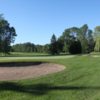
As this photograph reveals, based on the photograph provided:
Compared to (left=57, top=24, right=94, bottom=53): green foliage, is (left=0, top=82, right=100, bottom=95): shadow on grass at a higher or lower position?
lower

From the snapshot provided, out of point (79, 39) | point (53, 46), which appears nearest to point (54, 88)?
point (53, 46)

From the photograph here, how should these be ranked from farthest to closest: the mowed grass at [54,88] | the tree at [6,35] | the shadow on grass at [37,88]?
1. the tree at [6,35]
2. the shadow on grass at [37,88]
3. the mowed grass at [54,88]

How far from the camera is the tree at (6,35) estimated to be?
86688 mm

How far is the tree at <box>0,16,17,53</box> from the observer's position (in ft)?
284

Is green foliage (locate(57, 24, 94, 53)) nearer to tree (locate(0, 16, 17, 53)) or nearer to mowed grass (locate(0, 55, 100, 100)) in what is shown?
tree (locate(0, 16, 17, 53))

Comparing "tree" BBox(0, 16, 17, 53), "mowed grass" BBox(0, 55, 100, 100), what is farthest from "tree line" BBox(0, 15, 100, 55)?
"mowed grass" BBox(0, 55, 100, 100)

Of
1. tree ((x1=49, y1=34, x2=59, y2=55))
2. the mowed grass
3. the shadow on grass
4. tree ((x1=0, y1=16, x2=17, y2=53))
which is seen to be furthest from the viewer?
tree ((x1=49, y1=34, x2=59, y2=55))

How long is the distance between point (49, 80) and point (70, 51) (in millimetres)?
83377

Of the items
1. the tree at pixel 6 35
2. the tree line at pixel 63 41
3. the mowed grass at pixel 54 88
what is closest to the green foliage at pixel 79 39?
the tree line at pixel 63 41

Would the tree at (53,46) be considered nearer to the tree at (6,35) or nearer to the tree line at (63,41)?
the tree line at (63,41)

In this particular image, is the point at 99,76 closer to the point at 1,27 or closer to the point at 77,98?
the point at 77,98

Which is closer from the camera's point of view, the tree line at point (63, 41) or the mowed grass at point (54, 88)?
the mowed grass at point (54, 88)

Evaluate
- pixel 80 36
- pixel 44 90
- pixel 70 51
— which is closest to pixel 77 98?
pixel 44 90

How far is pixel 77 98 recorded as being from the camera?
35.9ft
